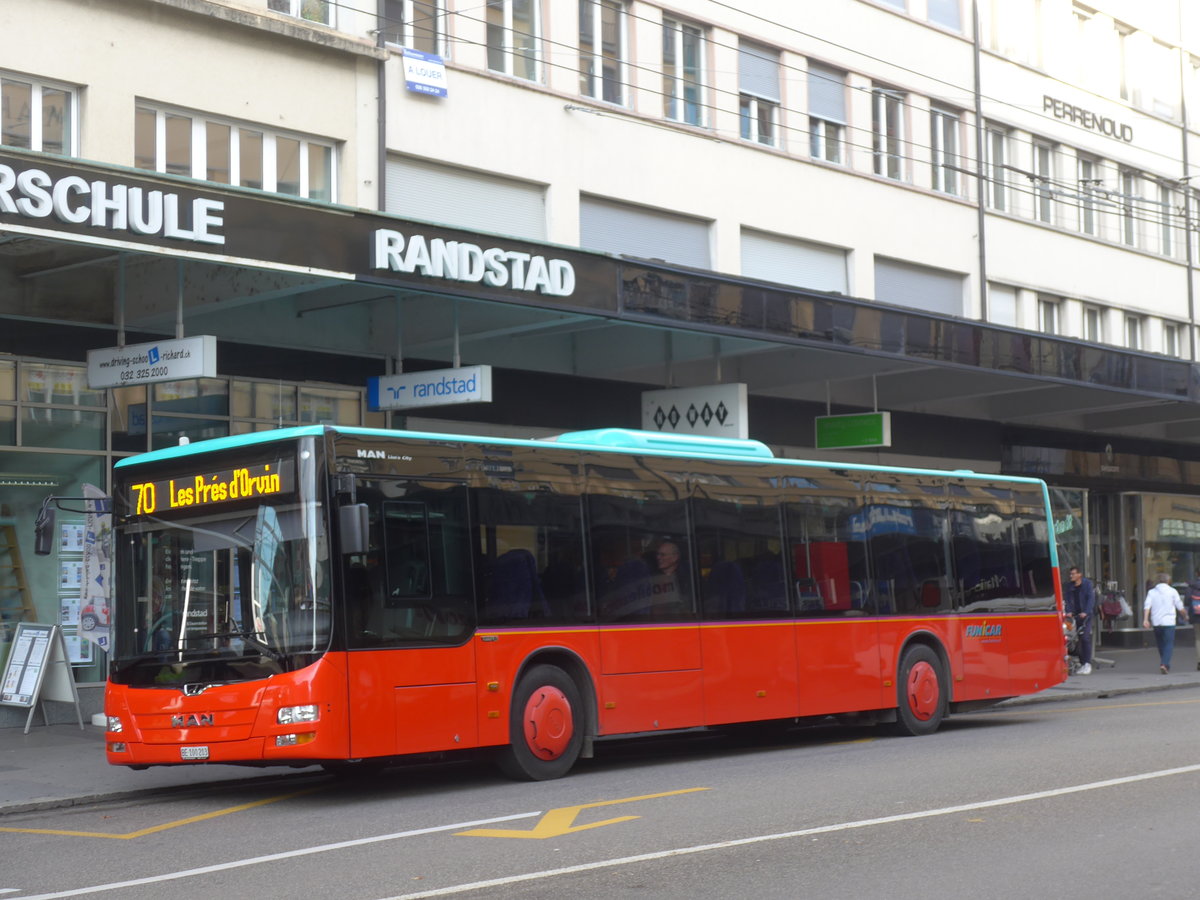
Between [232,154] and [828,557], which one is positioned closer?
[828,557]

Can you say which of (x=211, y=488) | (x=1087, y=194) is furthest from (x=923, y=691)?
(x=1087, y=194)

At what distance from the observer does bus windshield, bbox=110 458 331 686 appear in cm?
1102

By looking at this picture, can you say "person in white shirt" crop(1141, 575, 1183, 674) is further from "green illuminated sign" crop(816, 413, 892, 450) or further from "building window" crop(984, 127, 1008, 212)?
"building window" crop(984, 127, 1008, 212)

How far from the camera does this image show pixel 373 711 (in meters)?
11.2

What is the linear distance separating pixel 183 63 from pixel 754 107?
10.6m

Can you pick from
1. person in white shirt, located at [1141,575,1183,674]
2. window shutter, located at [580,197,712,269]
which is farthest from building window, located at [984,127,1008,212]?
window shutter, located at [580,197,712,269]

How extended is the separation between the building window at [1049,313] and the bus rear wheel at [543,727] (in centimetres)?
2111

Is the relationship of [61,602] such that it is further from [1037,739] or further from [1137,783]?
[1137,783]

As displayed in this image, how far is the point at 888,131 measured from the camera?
92.6 ft

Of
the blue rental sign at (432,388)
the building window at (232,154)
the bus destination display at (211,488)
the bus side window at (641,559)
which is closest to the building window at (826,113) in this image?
the building window at (232,154)

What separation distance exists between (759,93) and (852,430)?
5.59 meters

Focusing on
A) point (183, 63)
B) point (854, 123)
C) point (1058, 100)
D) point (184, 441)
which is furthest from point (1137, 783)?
point (1058, 100)

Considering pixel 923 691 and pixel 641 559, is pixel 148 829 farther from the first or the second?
pixel 923 691

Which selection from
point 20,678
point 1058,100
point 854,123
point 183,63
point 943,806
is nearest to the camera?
point 943,806
